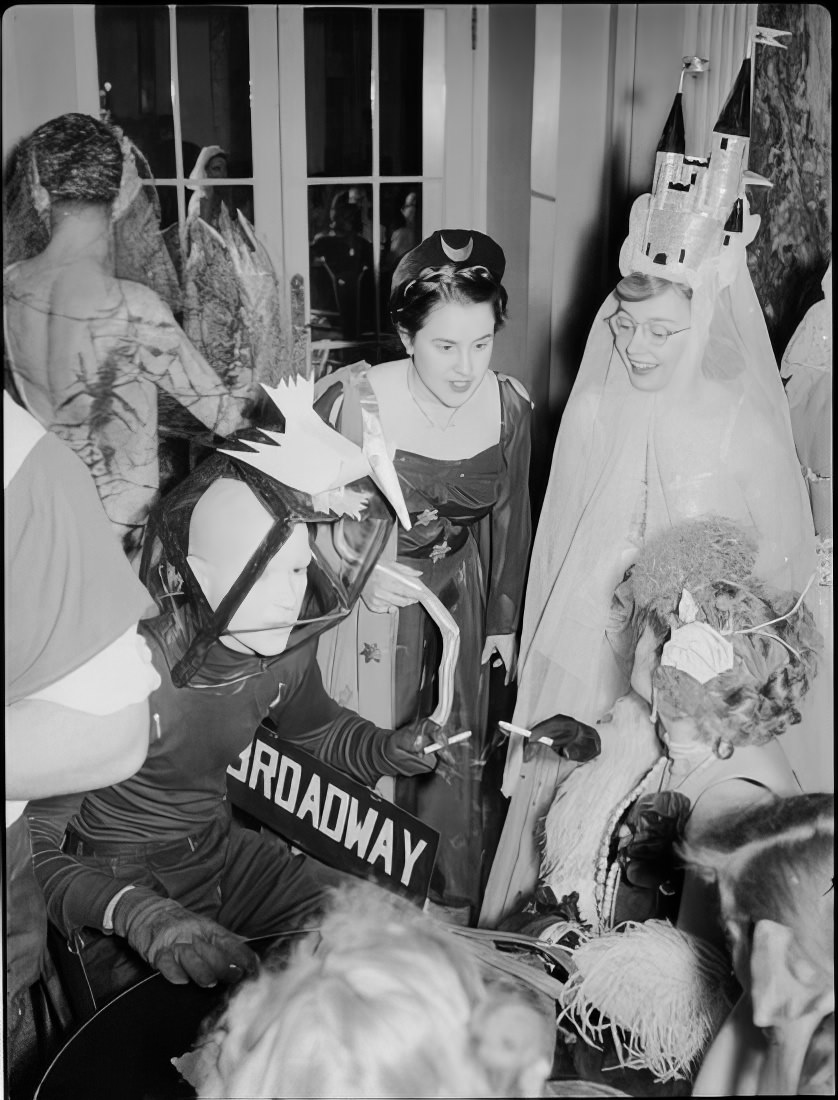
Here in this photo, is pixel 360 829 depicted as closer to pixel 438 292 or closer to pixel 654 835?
pixel 654 835

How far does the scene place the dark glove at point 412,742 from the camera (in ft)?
5.39

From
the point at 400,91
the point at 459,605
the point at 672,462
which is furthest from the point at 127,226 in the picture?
the point at 672,462

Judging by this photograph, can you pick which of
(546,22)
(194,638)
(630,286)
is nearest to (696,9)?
(546,22)

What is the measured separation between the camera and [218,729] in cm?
163

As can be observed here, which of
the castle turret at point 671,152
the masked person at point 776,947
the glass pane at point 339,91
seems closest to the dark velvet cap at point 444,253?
the glass pane at point 339,91

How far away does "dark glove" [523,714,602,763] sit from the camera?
1.65 metres

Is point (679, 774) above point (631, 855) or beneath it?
above

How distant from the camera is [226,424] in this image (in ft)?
5.07

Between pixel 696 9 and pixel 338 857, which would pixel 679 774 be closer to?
pixel 338 857

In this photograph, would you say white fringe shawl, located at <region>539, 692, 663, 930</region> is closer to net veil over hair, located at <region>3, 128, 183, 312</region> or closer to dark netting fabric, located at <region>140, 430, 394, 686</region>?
dark netting fabric, located at <region>140, 430, 394, 686</region>

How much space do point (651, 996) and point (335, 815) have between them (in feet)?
1.55

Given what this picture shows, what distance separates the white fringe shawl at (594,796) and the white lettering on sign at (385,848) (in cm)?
21

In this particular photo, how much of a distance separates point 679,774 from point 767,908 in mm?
195

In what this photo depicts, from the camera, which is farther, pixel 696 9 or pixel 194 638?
pixel 194 638
